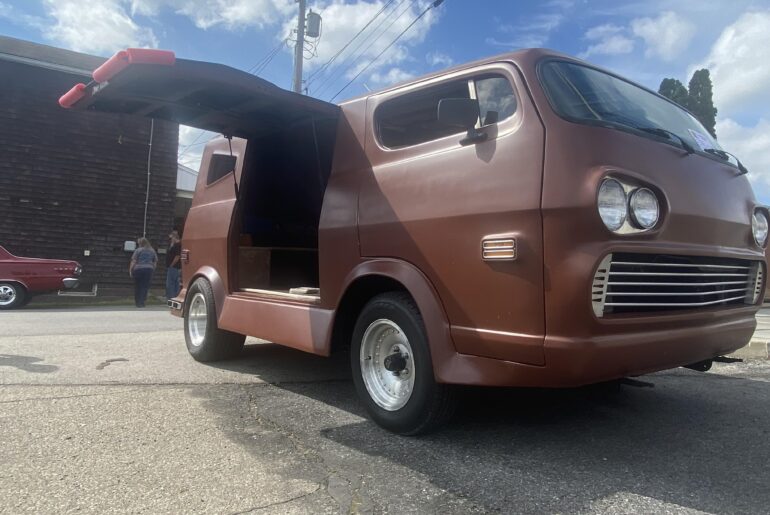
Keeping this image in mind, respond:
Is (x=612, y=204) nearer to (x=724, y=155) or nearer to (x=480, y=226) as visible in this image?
(x=480, y=226)

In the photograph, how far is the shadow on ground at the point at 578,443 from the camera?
8.28ft

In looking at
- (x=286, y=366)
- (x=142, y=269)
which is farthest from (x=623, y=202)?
(x=142, y=269)

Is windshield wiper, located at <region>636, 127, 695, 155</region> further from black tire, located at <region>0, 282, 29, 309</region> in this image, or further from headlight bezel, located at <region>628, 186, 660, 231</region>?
black tire, located at <region>0, 282, 29, 309</region>

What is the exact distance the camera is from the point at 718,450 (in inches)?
121

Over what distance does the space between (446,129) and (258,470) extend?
2.17 meters

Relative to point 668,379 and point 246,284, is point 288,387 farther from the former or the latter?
point 668,379

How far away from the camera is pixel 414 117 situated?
3.68m

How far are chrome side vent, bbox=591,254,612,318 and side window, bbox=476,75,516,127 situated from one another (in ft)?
3.06

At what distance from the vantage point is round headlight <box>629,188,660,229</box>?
268cm

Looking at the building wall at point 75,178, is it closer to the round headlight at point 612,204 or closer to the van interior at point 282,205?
the van interior at point 282,205

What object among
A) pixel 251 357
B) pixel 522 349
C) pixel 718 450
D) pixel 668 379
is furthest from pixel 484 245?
pixel 251 357

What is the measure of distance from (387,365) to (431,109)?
1.64 metres

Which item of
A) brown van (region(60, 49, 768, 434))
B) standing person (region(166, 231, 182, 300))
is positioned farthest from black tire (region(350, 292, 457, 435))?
Result: standing person (region(166, 231, 182, 300))

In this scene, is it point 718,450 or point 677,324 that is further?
point 718,450
